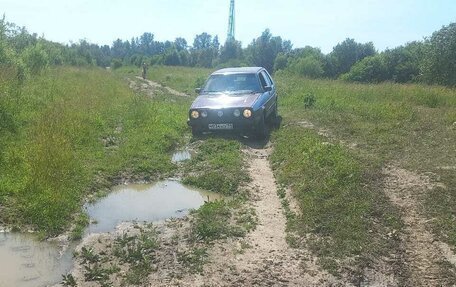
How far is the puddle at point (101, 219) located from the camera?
13.3ft

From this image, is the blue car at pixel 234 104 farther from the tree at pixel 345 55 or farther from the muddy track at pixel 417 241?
the tree at pixel 345 55

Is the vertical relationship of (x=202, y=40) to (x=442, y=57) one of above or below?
above

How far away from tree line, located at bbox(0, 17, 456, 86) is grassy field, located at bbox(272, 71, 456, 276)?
1080cm

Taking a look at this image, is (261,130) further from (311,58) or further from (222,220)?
(311,58)

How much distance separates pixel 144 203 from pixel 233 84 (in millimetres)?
5208

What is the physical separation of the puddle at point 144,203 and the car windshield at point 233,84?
13.2 feet

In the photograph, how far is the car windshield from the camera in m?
10.4

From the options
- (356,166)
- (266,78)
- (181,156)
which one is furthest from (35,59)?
(356,166)

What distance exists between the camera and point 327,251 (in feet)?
14.3

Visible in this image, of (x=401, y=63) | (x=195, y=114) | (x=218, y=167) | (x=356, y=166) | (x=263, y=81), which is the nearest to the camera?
(x=356, y=166)

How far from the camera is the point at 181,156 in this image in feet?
28.6

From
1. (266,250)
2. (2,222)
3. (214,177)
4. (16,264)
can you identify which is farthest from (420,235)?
(2,222)

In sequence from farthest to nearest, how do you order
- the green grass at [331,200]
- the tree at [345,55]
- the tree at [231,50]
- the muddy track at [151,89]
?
1. the tree at [231,50]
2. the tree at [345,55]
3. the muddy track at [151,89]
4. the green grass at [331,200]

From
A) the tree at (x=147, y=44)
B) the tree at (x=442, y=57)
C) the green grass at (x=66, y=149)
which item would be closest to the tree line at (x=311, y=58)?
the tree at (x=442, y=57)
